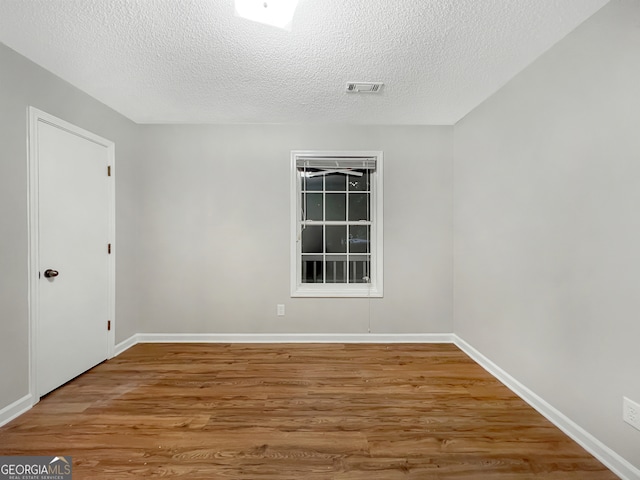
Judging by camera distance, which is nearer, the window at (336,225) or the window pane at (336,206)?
the window at (336,225)

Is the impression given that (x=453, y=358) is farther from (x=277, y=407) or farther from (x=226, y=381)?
(x=226, y=381)

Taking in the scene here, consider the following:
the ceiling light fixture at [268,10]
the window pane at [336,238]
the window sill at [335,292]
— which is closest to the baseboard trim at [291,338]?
the window sill at [335,292]

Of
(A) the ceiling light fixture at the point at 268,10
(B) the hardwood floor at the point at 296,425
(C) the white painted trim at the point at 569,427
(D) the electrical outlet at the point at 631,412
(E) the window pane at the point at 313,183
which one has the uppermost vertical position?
(A) the ceiling light fixture at the point at 268,10

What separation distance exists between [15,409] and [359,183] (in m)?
3.59

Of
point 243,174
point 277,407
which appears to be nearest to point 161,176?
point 243,174

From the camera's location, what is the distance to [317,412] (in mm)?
2107

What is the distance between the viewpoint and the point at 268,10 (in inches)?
64.4

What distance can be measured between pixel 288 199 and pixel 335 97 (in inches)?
48.3

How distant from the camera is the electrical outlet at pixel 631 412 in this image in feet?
4.87

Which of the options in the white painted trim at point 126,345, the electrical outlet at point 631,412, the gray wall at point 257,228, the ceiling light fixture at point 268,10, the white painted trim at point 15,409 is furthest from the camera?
the gray wall at point 257,228

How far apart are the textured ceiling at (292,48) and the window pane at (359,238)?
1.36 metres

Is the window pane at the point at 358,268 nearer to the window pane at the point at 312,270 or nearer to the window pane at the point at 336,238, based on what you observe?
the window pane at the point at 336,238

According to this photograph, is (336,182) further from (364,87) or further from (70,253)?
(70,253)

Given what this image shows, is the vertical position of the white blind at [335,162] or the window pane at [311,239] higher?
the white blind at [335,162]
